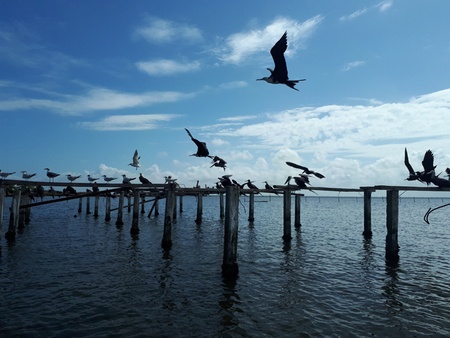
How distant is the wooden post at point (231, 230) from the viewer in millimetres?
10153

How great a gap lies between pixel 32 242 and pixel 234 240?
45.4 ft

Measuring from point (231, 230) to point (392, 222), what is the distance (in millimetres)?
7376

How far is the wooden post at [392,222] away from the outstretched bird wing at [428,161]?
178 cm

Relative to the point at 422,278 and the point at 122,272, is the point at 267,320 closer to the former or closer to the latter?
the point at 122,272

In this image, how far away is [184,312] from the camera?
25.1ft

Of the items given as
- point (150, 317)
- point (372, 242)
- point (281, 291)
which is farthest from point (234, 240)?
point (372, 242)

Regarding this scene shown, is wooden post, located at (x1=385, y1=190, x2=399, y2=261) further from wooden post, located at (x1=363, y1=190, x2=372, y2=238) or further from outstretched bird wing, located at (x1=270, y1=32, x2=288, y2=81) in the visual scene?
outstretched bird wing, located at (x1=270, y1=32, x2=288, y2=81)

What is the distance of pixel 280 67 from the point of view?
9.78 metres

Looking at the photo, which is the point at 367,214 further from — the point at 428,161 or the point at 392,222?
the point at 428,161

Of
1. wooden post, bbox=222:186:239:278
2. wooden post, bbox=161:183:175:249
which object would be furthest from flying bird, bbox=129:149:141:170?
wooden post, bbox=222:186:239:278

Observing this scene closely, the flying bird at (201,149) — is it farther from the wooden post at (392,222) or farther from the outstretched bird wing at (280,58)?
the wooden post at (392,222)

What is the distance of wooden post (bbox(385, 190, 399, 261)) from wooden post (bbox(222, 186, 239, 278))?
23.0 ft

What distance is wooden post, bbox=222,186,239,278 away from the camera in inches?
400

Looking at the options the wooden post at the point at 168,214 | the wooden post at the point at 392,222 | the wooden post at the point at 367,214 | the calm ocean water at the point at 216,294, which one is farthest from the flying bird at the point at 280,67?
the wooden post at the point at 367,214
